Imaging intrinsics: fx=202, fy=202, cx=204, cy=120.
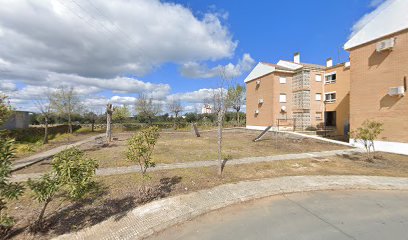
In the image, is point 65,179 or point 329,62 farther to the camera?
point 329,62

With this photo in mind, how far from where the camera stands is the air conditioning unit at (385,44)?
13.2 meters

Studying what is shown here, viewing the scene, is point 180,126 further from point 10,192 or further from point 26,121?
point 10,192

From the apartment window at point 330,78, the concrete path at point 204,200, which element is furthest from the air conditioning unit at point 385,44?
the apartment window at point 330,78

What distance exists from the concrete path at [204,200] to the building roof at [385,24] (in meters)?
11.4

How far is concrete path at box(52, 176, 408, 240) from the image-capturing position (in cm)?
411

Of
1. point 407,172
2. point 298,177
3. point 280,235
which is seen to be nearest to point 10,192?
point 280,235

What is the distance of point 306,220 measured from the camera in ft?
15.0

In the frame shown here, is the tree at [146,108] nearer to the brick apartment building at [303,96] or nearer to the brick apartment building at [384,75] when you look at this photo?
the brick apartment building at [303,96]

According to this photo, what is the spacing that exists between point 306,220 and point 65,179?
5.05 m

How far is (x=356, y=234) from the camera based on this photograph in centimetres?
399

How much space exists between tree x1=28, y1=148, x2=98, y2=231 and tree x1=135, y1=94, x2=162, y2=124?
39209 millimetres

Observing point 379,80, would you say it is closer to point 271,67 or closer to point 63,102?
point 271,67

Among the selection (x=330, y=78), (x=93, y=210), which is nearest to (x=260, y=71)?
(x=330, y=78)

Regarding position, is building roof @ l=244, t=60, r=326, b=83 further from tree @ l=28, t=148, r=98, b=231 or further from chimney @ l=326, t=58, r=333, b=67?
tree @ l=28, t=148, r=98, b=231
